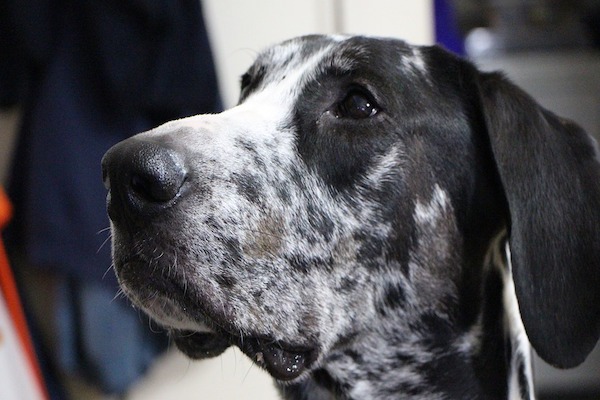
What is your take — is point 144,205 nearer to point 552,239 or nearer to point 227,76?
point 552,239

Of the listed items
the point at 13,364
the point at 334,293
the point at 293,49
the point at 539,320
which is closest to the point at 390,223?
the point at 334,293

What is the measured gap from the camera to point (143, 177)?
3.06ft

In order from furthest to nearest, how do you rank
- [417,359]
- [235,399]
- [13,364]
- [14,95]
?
[235,399] < [14,95] < [13,364] < [417,359]

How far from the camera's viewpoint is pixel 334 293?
3.76ft

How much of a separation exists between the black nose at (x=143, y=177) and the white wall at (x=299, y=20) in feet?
4.81

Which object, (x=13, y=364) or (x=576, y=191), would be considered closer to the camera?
(x=576, y=191)

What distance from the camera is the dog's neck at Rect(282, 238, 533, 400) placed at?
126cm

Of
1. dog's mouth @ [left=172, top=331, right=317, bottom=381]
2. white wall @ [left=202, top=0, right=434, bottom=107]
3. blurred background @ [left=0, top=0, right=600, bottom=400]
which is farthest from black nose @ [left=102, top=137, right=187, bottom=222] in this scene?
white wall @ [left=202, top=0, right=434, bottom=107]

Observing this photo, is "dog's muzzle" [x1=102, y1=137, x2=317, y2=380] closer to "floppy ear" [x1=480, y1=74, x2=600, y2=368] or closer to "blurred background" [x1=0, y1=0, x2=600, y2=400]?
"floppy ear" [x1=480, y1=74, x2=600, y2=368]

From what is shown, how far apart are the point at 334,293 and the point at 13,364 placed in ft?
4.14

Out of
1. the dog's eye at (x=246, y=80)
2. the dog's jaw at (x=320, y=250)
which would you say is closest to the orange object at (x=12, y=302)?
the dog's eye at (x=246, y=80)

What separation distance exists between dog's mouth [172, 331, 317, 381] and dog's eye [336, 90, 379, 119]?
14.9 inches

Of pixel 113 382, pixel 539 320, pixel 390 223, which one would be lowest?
pixel 113 382

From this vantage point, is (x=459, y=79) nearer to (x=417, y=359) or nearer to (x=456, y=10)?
(x=417, y=359)
